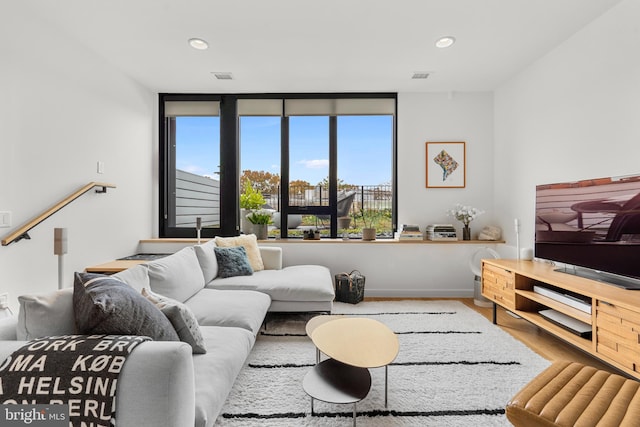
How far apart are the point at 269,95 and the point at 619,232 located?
3.73 metres

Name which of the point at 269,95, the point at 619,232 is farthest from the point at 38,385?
the point at 269,95

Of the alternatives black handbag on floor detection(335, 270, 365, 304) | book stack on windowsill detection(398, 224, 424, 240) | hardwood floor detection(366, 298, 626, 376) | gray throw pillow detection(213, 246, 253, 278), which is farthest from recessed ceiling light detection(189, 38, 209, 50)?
hardwood floor detection(366, 298, 626, 376)

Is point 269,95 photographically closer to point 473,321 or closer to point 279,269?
point 279,269

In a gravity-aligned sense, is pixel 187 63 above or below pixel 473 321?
above

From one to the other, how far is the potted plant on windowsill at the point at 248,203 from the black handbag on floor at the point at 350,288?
1392mm

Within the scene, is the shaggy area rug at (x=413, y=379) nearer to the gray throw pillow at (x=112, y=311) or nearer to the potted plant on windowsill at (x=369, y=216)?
the gray throw pillow at (x=112, y=311)

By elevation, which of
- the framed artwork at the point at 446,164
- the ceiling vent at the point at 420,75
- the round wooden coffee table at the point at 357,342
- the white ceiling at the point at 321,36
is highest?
the ceiling vent at the point at 420,75

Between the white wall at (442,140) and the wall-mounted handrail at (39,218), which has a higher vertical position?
the white wall at (442,140)

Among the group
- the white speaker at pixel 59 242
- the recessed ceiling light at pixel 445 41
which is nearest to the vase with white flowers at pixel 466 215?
the recessed ceiling light at pixel 445 41

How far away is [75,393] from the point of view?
3.36 feet

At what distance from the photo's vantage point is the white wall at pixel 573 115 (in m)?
2.24

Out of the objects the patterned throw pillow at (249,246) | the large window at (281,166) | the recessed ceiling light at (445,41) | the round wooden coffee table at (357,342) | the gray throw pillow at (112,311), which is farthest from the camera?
the large window at (281,166)

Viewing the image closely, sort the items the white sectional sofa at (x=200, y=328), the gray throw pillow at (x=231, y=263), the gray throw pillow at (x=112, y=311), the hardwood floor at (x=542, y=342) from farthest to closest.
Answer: the gray throw pillow at (x=231, y=263) → the hardwood floor at (x=542, y=342) → the gray throw pillow at (x=112, y=311) → the white sectional sofa at (x=200, y=328)

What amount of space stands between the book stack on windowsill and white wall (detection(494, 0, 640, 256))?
100cm
